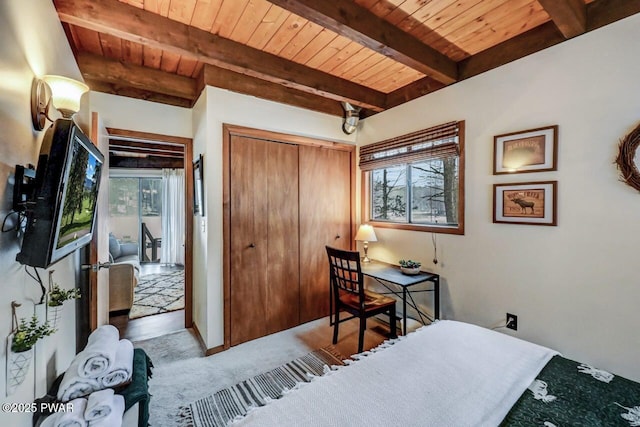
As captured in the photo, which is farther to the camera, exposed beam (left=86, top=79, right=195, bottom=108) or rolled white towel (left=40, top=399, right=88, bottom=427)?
exposed beam (left=86, top=79, right=195, bottom=108)

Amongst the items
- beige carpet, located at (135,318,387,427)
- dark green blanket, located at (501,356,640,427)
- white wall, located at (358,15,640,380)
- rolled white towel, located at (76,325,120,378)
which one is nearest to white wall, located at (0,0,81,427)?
rolled white towel, located at (76,325,120,378)

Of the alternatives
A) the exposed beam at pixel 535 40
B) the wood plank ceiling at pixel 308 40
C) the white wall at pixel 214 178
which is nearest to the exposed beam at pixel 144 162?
the wood plank ceiling at pixel 308 40

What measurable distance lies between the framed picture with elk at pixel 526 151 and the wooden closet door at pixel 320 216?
169 cm

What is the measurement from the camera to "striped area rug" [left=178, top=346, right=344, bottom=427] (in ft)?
5.88

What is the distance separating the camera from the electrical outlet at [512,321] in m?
2.18

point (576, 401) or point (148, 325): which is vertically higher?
point (576, 401)

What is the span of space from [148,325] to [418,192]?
134 inches

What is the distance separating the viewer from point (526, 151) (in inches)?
83.1

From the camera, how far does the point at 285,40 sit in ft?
7.22

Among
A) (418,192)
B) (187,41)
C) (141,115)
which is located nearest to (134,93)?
(141,115)

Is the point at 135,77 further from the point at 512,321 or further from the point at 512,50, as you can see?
the point at 512,321

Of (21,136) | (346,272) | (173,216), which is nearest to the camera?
(21,136)

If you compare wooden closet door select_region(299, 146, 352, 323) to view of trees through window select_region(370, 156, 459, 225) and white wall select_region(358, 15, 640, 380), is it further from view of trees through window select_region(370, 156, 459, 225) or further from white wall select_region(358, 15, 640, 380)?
white wall select_region(358, 15, 640, 380)

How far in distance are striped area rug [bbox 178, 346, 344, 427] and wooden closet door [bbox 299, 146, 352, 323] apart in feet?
2.66
